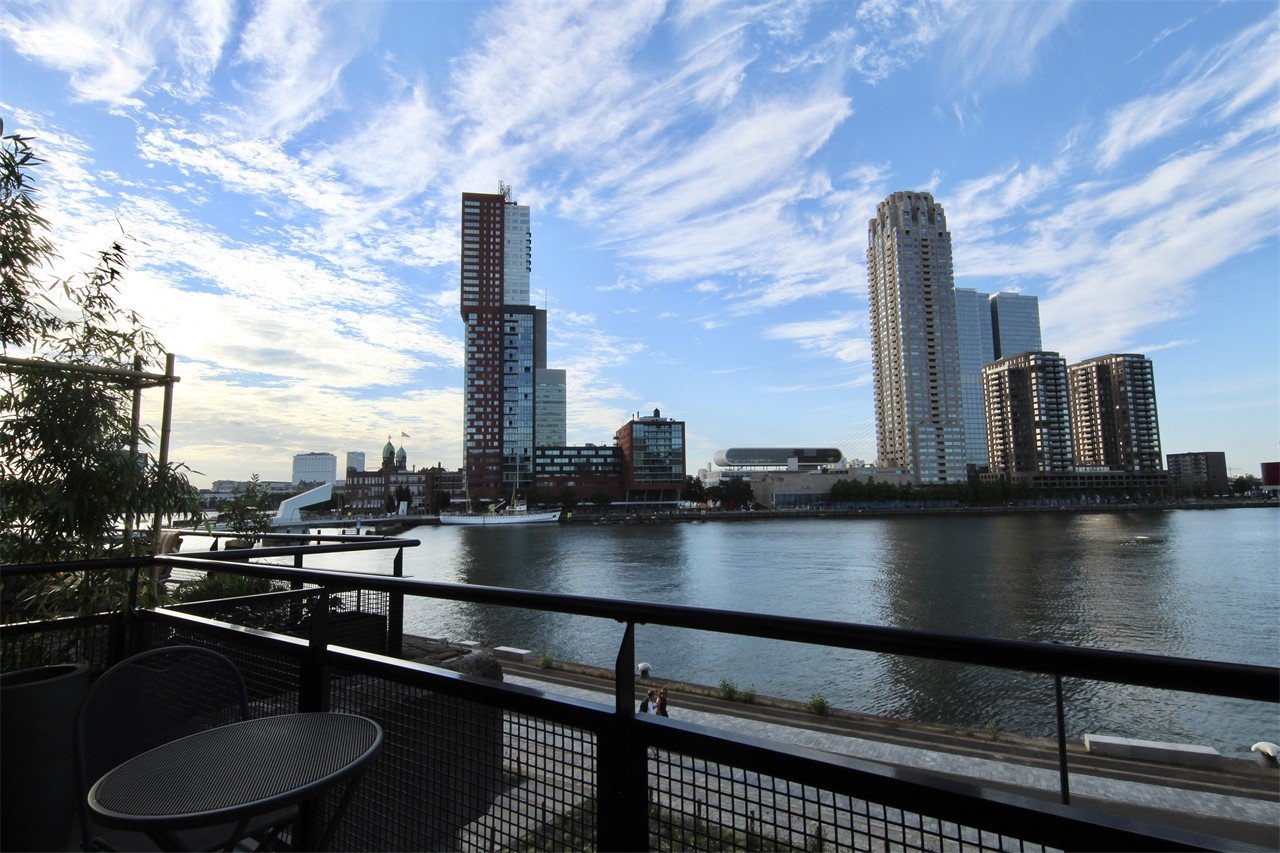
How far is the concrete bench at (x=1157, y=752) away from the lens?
9.23 m

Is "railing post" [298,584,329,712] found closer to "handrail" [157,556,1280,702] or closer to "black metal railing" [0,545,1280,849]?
"black metal railing" [0,545,1280,849]

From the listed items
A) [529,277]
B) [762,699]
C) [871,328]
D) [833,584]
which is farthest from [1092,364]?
[762,699]

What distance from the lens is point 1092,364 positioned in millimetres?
149875

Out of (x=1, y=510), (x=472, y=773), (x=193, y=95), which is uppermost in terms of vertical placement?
(x=193, y=95)

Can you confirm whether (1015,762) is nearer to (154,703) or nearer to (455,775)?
(455,775)

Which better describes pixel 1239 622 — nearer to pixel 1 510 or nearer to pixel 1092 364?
pixel 1 510

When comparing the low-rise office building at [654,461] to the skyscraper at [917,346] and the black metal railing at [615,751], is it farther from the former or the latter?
the black metal railing at [615,751]

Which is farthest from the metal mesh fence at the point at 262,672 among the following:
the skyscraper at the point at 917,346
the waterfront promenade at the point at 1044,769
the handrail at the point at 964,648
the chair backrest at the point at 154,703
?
the skyscraper at the point at 917,346

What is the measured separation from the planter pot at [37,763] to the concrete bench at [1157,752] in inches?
473

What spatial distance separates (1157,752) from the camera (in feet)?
31.2

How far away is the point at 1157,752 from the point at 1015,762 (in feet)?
8.24

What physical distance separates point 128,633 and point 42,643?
1.36ft

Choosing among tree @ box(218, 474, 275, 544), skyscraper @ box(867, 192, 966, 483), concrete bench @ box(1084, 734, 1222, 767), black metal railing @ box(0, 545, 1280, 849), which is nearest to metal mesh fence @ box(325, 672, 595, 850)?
black metal railing @ box(0, 545, 1280, 849)

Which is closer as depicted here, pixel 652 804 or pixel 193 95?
pixel 652 804
